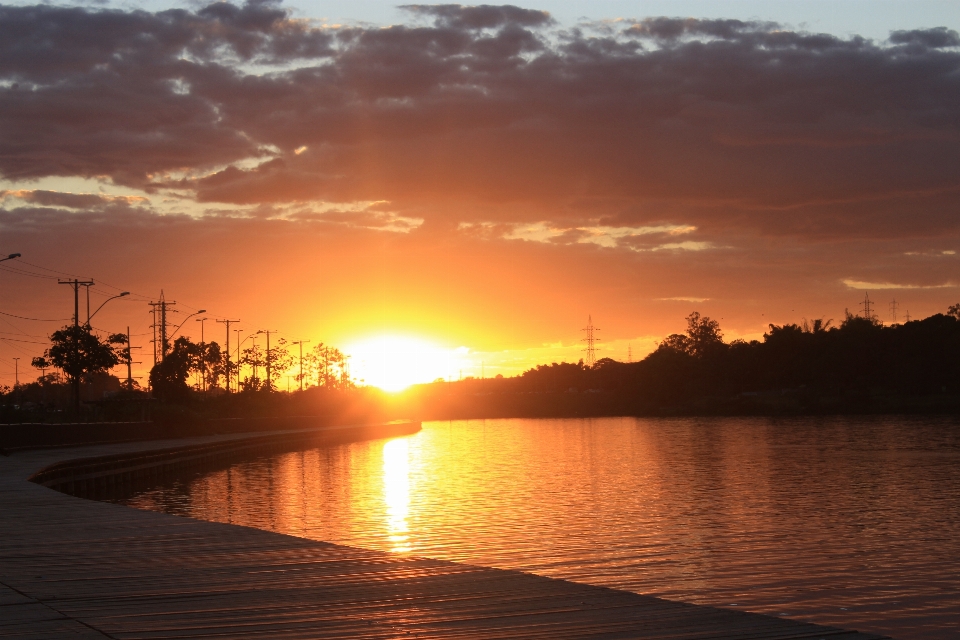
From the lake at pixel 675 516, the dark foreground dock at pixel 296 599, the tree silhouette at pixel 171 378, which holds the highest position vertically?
the tree silhouette at pixel 171 378

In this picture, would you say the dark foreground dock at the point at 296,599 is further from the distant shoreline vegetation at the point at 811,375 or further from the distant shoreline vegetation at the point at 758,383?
the distant shoreline vegetation at the point at 811,375

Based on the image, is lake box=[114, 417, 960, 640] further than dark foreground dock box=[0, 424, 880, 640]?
Yes

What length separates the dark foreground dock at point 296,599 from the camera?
27.9 ft

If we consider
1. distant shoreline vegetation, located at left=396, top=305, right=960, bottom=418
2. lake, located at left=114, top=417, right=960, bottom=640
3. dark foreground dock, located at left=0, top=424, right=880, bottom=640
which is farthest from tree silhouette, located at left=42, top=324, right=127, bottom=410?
distant shoreline vegetation, located at left=396, top=305, right=960, bottom=418

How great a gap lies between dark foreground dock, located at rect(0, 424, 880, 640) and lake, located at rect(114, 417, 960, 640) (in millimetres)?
4292

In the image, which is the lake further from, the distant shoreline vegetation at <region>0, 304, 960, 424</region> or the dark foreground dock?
the distant shoreline vegetation at <region>0, 304, 960, 424</region>

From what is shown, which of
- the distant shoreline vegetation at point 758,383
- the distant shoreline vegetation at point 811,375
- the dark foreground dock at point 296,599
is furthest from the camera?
the distant shoreline vegetation at point 811,375

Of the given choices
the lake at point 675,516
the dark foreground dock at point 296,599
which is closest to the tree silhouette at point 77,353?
the lake at point 675,516

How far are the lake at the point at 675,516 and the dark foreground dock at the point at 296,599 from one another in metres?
4.29

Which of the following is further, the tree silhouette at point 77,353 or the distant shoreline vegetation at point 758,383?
the distant shoreline vegetation at point 758,383

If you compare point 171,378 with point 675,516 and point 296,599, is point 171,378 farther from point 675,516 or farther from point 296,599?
point 296,599

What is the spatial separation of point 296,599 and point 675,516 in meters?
21.4

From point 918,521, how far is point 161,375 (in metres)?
75.3

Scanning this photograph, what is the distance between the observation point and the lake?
16.8 meters
